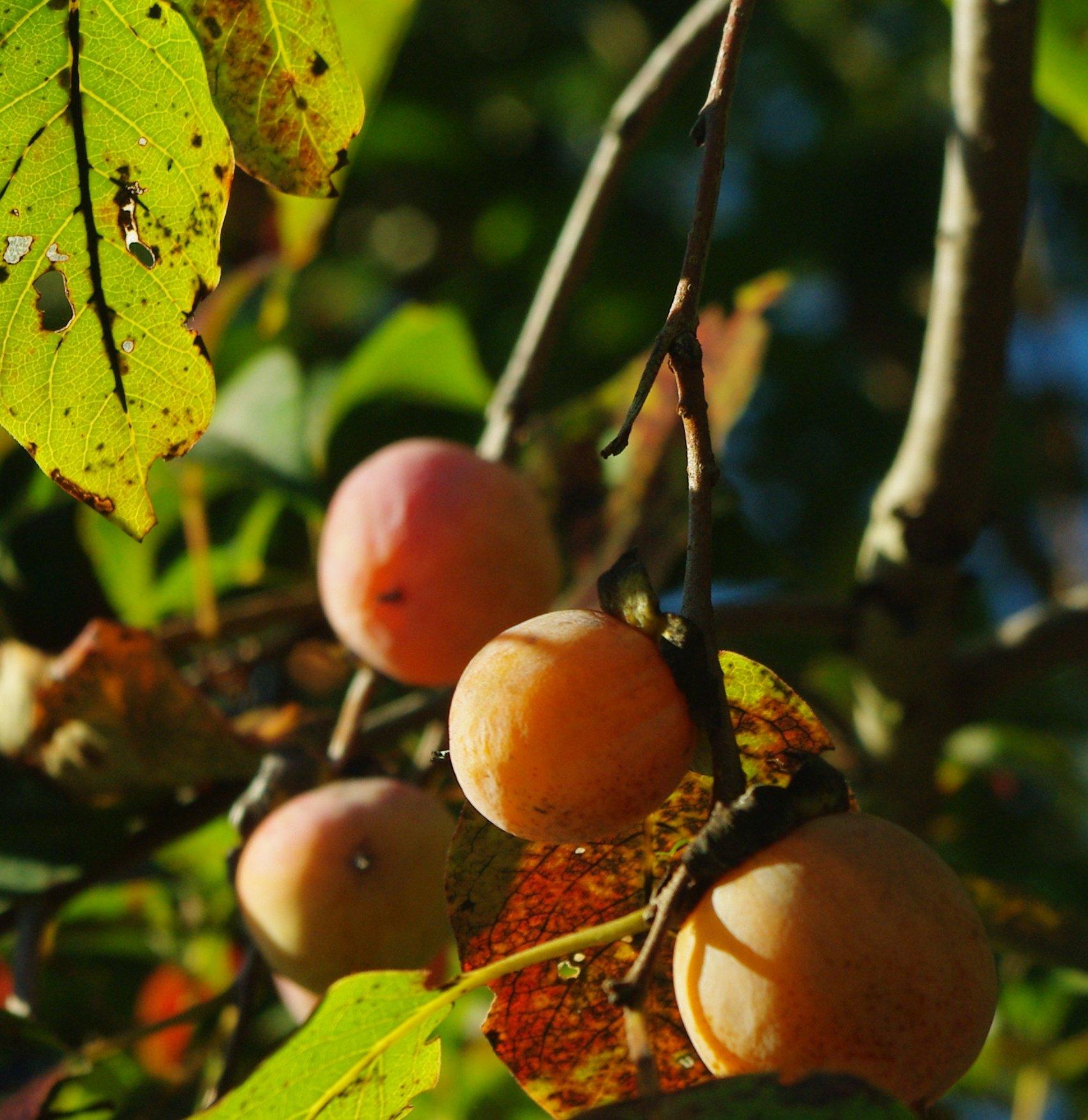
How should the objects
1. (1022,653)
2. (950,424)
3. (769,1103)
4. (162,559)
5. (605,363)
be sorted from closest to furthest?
(769,1103) → (950,424) → (1022,653) → (162,559) → (605,363)

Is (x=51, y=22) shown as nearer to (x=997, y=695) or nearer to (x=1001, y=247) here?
(x=1001, y=247)

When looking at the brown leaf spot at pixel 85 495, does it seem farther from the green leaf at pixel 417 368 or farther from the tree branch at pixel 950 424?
the green leaf at pixel 417 368

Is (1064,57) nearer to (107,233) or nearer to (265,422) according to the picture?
(265,422)

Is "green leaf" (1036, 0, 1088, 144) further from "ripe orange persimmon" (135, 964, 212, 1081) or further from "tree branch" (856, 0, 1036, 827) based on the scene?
"ripe orange persimmon" (135, 964, 212, 1081)

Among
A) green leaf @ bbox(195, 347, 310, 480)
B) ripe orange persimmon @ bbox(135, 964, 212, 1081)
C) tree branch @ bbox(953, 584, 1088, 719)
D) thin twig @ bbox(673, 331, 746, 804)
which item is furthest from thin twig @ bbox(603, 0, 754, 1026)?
ripe orange persimmon @ bbox(135, 964, 212, 1081)

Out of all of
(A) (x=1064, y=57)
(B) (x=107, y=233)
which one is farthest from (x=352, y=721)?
(A) (x=1064, y=57)

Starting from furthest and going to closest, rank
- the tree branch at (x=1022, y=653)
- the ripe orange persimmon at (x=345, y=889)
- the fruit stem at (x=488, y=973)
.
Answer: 1. the tree branch at (x=1022, y=653)
2. the ripe orange persimmon at (x=345, y=889)
3. the fruit stem at (x=488, y=973)

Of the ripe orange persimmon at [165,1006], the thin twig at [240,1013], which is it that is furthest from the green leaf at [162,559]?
the thin twig at [240,1013]

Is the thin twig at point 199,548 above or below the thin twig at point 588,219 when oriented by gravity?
below
